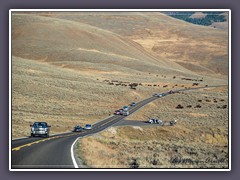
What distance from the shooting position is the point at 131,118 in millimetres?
54062

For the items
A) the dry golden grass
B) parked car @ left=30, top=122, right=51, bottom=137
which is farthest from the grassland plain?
parked car @ left=30, top=122, right=51, bottom=137

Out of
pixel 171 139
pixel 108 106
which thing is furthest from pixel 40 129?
pixel 108 106

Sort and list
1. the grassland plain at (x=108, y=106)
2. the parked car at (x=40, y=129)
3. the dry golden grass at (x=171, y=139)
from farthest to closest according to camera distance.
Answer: the parked car at (x=40, y=129) < the grassland plain at (x=108, y=106) < the dry golden grass at (x=171, y=139)

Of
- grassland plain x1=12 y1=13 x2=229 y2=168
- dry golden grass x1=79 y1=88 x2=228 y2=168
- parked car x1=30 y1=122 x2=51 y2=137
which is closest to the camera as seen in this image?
dry golden grass x1=79 y1=88 x2=228 y2=168

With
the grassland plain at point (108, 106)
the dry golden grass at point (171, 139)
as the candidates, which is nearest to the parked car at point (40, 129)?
the grassland plain at point (108, 106)

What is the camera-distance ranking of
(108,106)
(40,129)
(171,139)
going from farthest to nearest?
(108,106), (171,139), (40,129)

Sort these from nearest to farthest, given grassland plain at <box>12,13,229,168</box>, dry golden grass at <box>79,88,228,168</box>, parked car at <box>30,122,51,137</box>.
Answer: dry golden grass at <box>79,88,228,168</box> → grassland plain at <box>12,13,229,168</box> → parked car at <box>30,122,51,137</box>

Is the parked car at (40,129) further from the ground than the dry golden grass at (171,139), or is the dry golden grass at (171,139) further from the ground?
the parked car at (40,129)

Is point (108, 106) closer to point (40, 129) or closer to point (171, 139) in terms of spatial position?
point (171, 139)

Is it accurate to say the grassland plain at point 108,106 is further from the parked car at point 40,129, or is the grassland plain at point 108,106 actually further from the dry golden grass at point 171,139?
the parked car at point 40,129

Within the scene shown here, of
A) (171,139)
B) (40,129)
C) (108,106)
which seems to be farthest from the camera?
(108,106)

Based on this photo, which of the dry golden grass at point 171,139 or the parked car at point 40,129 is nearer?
the dry golden grass at point 171,139

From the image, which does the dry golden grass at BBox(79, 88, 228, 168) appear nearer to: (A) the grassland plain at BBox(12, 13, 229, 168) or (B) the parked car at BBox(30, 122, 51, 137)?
(A) the grassland plain at BBox(12, 13, 229, 168)

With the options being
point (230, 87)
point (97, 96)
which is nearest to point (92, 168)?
point (230, 87)
